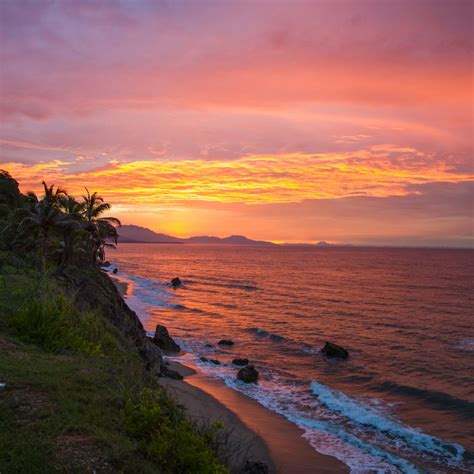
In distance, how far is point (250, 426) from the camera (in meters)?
16.6

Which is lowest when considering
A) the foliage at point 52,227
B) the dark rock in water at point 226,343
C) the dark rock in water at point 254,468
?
the dark rock in water at point 226,343

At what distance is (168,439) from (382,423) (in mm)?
13278

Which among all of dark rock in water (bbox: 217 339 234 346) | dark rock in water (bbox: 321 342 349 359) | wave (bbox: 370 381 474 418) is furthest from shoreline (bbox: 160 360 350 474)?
dark rock in water (bbox: 321 342 349 359)

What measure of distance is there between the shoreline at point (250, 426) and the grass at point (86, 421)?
2.03m

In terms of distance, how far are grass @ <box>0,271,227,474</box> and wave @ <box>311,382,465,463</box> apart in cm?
1100

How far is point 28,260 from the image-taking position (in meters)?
29.4

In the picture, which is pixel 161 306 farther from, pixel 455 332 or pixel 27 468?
pixel 27 468

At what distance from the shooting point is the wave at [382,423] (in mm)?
15312

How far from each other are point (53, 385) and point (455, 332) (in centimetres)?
3567

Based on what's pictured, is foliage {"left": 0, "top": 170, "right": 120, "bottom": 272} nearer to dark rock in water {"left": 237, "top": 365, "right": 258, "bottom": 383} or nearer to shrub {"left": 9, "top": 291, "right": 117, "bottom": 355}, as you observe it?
shrub {"left": 9, "top": 291, "right": 117, "bottom": 355}

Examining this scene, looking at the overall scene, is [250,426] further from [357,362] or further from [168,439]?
[357,362]

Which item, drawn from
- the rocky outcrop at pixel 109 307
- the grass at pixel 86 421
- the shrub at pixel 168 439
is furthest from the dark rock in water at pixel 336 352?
the shrub at pixel 168 439

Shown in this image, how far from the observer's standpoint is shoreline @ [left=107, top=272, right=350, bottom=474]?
1340cm

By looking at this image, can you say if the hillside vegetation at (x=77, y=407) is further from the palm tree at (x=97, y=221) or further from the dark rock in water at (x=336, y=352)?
the palm tree at (x=97, y=221)
